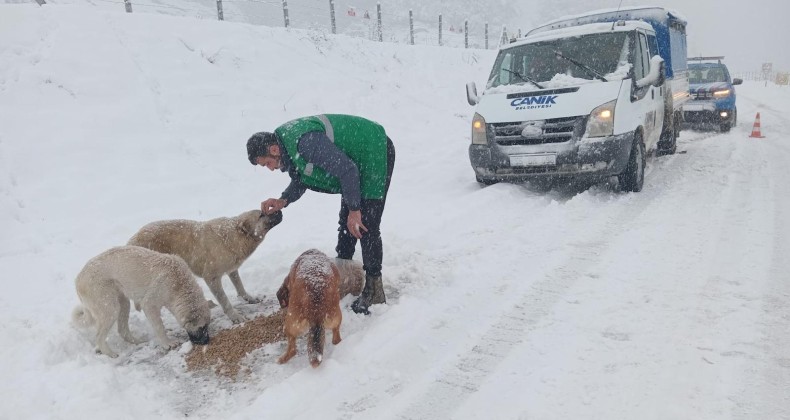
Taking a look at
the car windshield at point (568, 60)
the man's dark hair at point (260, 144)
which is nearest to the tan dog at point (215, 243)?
the man's dark hair at point (260, 144)

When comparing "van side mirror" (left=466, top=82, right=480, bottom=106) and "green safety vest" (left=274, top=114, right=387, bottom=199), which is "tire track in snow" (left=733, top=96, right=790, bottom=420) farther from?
"van side mirror" (left=466, top=82, right=480, bottom=106)

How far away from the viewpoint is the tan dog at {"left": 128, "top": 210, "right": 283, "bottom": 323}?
4.38 meters

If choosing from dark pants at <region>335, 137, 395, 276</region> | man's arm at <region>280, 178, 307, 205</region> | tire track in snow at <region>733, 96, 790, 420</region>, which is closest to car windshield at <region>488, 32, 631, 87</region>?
tire track in snow at <region>733, 96, 790, 420</region>

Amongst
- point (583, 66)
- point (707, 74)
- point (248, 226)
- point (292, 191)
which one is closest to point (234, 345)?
point (248, 226)

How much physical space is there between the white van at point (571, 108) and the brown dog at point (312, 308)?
4666 millimetres

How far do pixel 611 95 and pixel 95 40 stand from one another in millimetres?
10506

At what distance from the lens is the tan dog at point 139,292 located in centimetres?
375

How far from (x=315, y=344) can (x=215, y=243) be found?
1.60m

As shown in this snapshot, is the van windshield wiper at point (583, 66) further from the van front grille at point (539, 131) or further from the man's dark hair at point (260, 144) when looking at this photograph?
the man's dark hair at point (260, 144)

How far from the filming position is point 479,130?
7762 mm

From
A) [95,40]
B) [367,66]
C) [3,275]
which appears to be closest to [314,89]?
[367,66]

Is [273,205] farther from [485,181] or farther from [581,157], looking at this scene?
[485,181]

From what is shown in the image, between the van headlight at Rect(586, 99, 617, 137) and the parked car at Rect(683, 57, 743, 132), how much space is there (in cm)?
934

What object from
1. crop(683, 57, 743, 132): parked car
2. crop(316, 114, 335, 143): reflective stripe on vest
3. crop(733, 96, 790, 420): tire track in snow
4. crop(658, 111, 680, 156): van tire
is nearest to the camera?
crop(733, 96, 790, 420): tire track in snow
